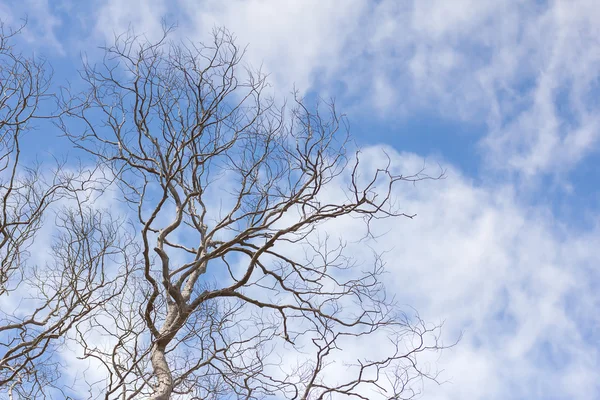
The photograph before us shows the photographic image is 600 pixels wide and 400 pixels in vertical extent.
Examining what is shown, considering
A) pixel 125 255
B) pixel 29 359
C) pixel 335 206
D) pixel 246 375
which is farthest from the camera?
pixel 335 206

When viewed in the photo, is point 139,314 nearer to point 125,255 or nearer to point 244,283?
point 125,255

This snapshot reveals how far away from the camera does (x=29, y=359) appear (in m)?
6.41

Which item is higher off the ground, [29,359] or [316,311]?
[316,311]

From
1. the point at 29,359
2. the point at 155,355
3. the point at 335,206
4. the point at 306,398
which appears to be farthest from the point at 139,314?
the point at 335,206

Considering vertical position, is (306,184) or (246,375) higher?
(306,184)

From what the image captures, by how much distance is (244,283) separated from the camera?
7758mm

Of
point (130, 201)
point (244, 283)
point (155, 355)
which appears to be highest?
point (130, 201)

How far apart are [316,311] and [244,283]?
3.43ft

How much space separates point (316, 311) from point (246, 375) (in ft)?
4.13

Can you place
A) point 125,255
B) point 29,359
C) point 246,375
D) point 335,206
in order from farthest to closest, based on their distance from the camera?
1. point 335,206
2. point 246,375
3. point 125,255
4. point 29,359

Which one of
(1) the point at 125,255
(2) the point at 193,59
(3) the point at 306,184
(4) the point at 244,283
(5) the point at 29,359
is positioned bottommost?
(5) the point at 29,359

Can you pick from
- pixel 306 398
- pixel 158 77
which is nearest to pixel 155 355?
pixel 306 398

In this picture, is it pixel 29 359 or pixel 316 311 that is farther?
pixel 316 311

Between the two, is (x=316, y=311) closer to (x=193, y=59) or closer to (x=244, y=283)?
(x=244, y=283)
